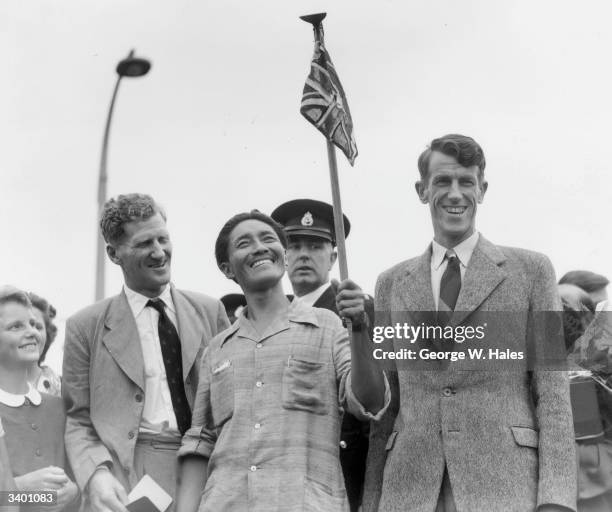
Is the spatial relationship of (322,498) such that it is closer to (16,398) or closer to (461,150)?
(461,150)

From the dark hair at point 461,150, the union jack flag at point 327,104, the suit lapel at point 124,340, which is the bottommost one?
the suit lapel at point 124,340

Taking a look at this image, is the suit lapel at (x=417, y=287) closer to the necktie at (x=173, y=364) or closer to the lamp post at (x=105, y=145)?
the necktie at (x=173, y=364)

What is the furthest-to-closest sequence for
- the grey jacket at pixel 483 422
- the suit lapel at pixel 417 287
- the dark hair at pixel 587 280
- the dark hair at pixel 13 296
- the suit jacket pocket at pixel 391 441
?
the dark hair at pixel 587 280 < the dark hair at pixel 13 296 < the suit lapel at pixel 417 287 < the suit jacket pocket at pixel 391 441 < the grey jacket at pixel 483 422

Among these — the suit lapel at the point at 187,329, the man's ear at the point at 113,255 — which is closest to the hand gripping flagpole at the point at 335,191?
the suit lapel at the point at 187,329

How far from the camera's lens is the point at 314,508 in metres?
3.76

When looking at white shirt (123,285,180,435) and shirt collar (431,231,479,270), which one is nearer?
shirt collar (431,231,479,270)

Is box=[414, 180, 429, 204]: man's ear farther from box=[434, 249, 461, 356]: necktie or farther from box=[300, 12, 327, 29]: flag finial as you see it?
box=[300, 12, 327, 29]: flag finial

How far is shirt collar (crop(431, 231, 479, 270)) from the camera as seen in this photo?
4168mm

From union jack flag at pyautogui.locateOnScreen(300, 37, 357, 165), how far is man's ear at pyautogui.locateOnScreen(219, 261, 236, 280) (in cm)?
78

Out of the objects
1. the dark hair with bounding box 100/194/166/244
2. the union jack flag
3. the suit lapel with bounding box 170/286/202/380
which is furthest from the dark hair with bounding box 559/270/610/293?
the dark hair with bounding box 100/194/166/244

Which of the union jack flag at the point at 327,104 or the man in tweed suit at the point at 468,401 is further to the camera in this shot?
the union jack flag at the point at 327,104

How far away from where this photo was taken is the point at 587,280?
534 cm

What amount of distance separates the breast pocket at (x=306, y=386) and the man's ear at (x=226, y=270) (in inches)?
25.9

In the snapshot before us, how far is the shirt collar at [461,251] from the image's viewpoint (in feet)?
13.7
